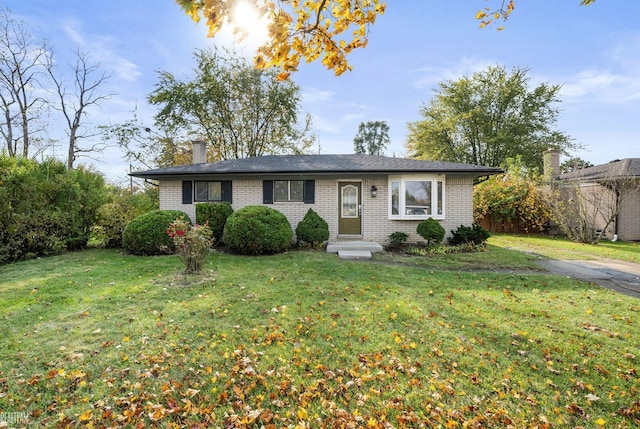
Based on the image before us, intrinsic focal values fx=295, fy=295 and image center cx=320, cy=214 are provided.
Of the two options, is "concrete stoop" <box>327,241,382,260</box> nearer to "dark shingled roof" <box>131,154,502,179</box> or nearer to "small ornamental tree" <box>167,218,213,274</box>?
"dark shingled roof" <box>131,154,502,179</box>

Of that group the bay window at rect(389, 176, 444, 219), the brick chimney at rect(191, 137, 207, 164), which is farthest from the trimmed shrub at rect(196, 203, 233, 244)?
the bay window at rect(389, 176, 444, 219)

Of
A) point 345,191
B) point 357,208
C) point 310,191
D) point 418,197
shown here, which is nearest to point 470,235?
point 418,197

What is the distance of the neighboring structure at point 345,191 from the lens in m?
9.98

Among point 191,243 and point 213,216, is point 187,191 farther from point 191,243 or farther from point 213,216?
point 191,243

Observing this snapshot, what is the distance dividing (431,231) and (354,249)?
250cm

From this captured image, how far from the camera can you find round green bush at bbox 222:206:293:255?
8281 mm

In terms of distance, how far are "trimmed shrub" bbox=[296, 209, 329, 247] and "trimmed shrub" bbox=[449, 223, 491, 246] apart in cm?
433

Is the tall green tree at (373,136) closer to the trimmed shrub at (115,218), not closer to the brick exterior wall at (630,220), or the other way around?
the brick exterior wall at (630,220)

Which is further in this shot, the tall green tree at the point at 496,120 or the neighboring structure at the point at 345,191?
the tall green tree at the point at 496,120

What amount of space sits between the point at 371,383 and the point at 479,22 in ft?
13.6

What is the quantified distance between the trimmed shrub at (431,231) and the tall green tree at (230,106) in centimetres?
1486

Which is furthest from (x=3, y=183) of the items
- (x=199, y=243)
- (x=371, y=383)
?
(x=371, y=383)

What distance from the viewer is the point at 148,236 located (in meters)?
8.38

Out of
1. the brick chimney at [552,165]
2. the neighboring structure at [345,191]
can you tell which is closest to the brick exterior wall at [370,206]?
the neighboring structure at [345,191]
